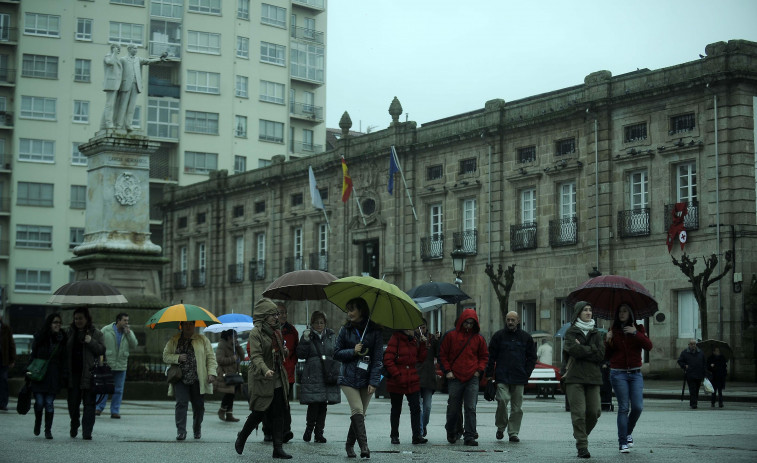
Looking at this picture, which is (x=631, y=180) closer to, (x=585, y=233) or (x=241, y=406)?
(x=585, y=233)

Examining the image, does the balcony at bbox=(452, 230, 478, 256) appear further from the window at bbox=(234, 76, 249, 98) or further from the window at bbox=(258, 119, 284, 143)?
the window at bbox=(234, 76, 249, 98)

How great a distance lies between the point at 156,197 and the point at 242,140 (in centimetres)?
614

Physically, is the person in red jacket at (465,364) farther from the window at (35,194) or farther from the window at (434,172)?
the window at (35,194)

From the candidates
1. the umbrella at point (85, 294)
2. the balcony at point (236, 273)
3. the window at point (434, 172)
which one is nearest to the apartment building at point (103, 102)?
the balcony at point (236, 273)

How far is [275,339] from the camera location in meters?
13.4

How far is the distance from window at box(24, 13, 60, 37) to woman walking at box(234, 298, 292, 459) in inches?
2306

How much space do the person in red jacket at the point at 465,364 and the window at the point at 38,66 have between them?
5719cm

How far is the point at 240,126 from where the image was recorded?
7212cm

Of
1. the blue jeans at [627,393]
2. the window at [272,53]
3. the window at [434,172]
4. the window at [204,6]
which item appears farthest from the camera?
the window at [272,53]

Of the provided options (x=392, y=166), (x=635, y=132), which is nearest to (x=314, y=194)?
(x=392, y=166)

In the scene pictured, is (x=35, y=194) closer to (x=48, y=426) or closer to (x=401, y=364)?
(x=48, y=426)

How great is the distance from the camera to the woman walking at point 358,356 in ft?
43.4

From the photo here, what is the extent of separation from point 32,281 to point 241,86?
655 inches

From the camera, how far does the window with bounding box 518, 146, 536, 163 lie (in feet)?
140
